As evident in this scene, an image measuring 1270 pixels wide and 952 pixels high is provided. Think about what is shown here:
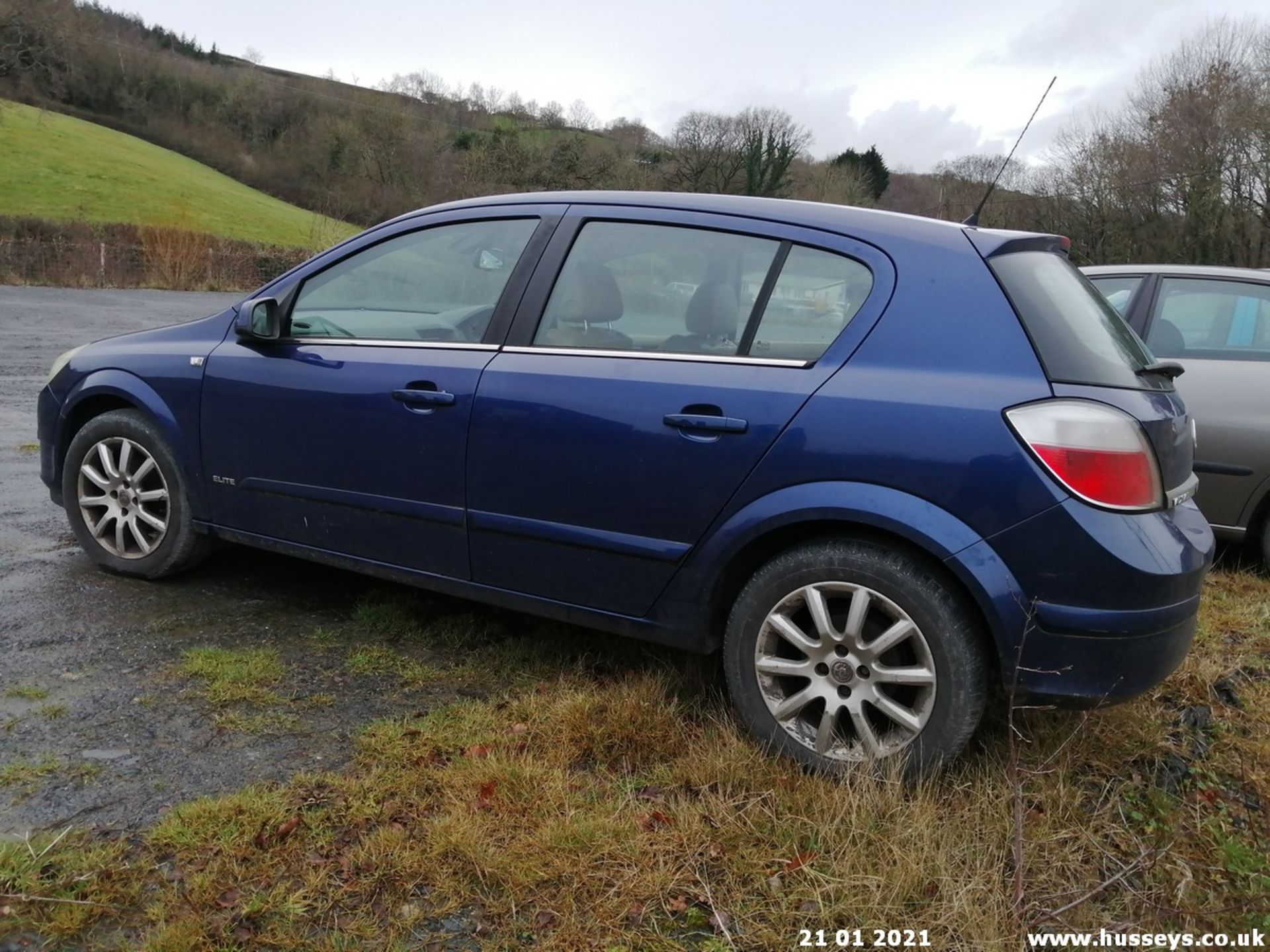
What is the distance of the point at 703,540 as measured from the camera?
9.75ft

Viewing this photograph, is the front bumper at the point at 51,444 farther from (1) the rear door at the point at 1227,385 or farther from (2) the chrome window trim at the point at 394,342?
(1) the rear door at the point at 1227,385

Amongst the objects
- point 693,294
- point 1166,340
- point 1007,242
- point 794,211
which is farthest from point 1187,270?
point 693,294

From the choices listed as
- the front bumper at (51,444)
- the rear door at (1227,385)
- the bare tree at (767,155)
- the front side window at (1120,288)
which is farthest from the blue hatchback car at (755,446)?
the bare tree at (767,155)

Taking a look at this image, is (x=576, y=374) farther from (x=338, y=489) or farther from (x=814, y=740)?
(x=814, y=740)

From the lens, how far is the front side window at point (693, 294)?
297 centimetres

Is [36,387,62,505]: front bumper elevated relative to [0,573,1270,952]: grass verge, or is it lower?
elevated

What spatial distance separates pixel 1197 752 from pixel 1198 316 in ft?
10.1

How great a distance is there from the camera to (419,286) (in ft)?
12.4

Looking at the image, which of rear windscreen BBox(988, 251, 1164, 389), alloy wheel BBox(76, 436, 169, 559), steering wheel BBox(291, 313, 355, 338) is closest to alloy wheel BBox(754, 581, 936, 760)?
rear windscreen BBox(988, 251, 1164, 389)

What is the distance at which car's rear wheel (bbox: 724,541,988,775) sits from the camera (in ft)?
8.74

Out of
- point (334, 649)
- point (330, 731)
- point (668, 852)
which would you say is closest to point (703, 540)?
point (668, 852)

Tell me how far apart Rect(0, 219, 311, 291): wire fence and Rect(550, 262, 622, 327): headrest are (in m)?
27.4

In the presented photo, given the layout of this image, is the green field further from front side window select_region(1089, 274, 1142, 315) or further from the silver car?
the silver car

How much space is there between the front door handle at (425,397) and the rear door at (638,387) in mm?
127
